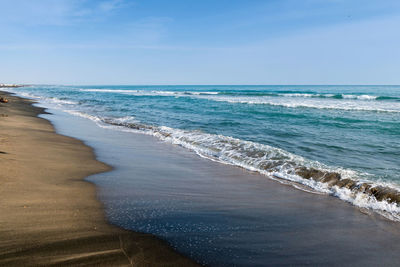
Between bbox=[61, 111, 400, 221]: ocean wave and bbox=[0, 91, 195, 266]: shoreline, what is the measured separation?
3.57m

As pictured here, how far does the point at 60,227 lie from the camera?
307 centimetres

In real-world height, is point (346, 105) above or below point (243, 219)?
above

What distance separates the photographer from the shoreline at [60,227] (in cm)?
253

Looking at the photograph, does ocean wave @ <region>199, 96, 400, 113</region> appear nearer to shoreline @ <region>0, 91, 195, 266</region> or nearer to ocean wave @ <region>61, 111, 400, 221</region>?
ocean wave @ <region>61, 111, 400, 221</region>

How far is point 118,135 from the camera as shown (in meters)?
11.1

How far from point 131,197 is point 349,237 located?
323cm

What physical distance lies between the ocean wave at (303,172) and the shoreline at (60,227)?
11.7ft

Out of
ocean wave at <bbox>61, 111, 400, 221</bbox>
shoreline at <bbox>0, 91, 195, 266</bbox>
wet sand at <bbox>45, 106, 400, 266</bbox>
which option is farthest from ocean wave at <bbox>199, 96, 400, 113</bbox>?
shoreline at <bbox>0, 91, 195, 266</bbox>

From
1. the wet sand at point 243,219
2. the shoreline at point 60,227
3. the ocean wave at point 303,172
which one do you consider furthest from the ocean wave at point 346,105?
the shoreline at point 60,227

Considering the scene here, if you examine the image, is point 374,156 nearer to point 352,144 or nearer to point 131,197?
point 352,144

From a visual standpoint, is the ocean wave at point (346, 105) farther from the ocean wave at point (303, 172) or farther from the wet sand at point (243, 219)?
the wet sand at point (243, 219)

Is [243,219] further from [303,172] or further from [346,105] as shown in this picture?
[346,105]

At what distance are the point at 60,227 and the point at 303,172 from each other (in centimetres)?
501

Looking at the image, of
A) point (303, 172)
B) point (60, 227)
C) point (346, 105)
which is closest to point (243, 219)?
point (60, 227)
